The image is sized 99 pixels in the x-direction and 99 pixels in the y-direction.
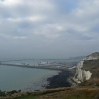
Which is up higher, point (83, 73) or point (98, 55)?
point (98, 55)

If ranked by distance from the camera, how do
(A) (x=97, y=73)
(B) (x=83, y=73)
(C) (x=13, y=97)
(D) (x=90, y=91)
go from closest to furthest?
(D) (x=90, y=91) < (C) (x=13, y=97) < (A) (x=97, y=73) < (B) (x=83, y=73)

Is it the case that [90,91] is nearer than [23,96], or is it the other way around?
[90,91]

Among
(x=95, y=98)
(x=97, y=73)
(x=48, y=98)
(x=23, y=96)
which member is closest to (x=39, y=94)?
(x=23, y=96)

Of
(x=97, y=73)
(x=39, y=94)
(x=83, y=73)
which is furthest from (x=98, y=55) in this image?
(x=39, y=94)

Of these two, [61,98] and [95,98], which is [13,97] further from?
[95,98]

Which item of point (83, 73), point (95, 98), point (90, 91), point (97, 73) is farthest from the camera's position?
point (83, 73)

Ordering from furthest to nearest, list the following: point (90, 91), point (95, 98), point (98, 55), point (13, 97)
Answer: point (98, 55), point (13, 97), point (90, 91), point (95, 98)

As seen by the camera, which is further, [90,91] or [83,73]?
[83,73]

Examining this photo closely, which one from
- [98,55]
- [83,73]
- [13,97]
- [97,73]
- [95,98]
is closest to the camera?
[95,98]

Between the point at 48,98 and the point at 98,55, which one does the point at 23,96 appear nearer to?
the point at 48,98
